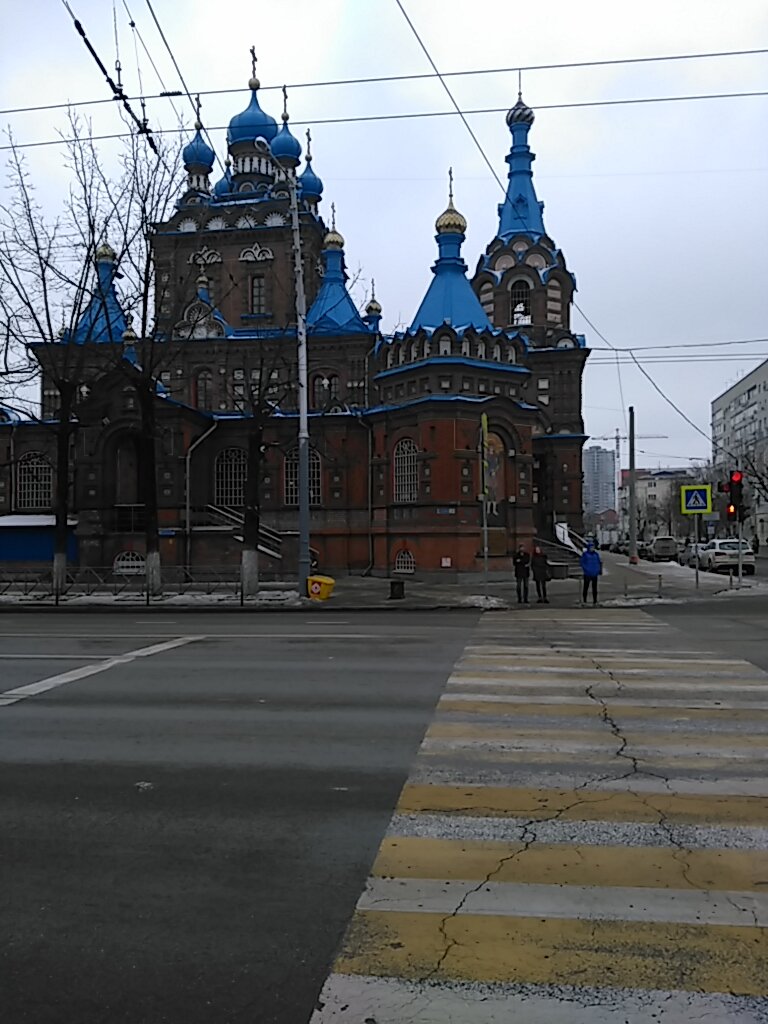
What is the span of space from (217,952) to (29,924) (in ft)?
3.30

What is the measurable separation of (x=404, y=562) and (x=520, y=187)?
76.8 feet

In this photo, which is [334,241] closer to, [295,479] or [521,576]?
[295,479]

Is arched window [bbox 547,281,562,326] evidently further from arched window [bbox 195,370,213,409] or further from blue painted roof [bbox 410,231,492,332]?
arched window [bbox 195,370,213,409]

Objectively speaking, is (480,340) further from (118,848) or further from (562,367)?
(118,848)

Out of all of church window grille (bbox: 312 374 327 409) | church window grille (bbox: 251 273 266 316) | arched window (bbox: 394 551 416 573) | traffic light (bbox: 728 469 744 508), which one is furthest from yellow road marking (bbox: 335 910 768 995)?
church window grille (bbox: 251 273 266 316)

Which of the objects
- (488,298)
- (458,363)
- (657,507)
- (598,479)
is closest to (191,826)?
(458,363)

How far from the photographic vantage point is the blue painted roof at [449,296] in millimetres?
33906

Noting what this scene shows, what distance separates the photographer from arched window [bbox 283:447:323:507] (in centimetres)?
3681

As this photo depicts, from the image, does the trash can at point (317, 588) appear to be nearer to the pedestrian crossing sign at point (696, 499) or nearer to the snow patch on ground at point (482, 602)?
the snow patch on ground at point (482, 602)

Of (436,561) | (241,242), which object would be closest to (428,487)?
(436,561)

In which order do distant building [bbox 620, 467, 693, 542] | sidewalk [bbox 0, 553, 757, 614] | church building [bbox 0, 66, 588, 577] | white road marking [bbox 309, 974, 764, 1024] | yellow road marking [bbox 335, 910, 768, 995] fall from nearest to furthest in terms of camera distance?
white road marking [bbox 309, 974, 764, 1024] < yellow road marking [bbox 335, 910, 768, 995] < sidewalk [bbox 0, 553, 757, 614] < church building [bbox 0, 66, 588, 577] < distant building [bbox 620, 467, 693, 542]

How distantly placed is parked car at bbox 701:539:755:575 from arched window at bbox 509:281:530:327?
49.8 ft

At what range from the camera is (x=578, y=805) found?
5.73 meters

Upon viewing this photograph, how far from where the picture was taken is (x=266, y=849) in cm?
500
